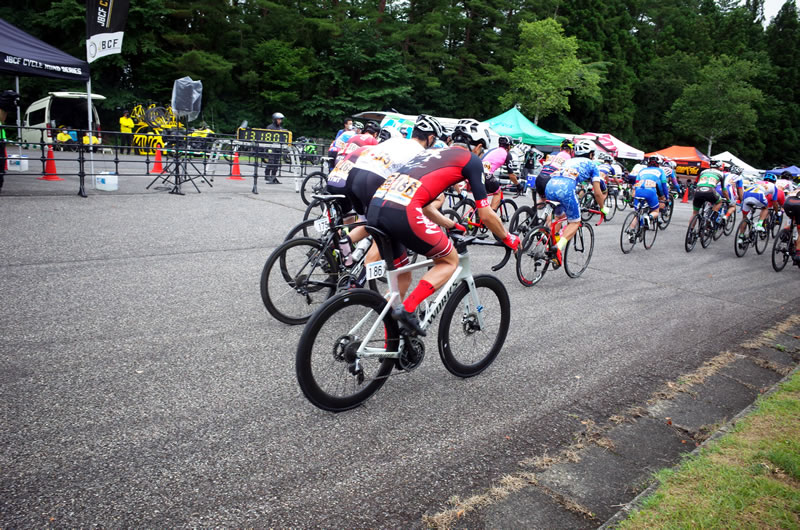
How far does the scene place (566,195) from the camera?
804 cm

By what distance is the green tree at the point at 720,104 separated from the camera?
59.8 m

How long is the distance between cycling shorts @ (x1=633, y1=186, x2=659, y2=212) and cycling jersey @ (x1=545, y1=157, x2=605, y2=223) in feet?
11.6

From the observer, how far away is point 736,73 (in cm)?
6112

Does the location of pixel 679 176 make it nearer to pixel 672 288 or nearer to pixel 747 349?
pixel 672 288

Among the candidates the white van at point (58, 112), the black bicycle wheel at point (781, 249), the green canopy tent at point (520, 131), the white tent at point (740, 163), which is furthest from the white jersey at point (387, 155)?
the white tent at point (740, 163)

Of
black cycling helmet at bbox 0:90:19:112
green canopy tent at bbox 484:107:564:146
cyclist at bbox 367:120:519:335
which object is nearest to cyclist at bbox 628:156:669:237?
cyclist at bbox 367:120:519:335

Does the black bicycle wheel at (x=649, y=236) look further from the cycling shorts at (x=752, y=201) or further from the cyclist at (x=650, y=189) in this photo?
the cycling shorts at (x=752, y=201)

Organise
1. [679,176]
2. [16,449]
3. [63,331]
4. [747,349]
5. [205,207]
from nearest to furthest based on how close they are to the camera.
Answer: [16,449], [63,331], [747,349], [205,207], [679,176]

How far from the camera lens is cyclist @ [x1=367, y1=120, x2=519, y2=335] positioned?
3738 mm

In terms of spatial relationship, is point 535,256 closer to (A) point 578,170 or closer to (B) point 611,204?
(A) point 578,170

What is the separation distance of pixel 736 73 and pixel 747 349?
69.9 metres

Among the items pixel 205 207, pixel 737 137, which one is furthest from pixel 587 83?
pixel 205 207

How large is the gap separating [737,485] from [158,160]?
18143 mm

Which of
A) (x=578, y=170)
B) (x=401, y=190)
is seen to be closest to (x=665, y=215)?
(x=578, y=170)
